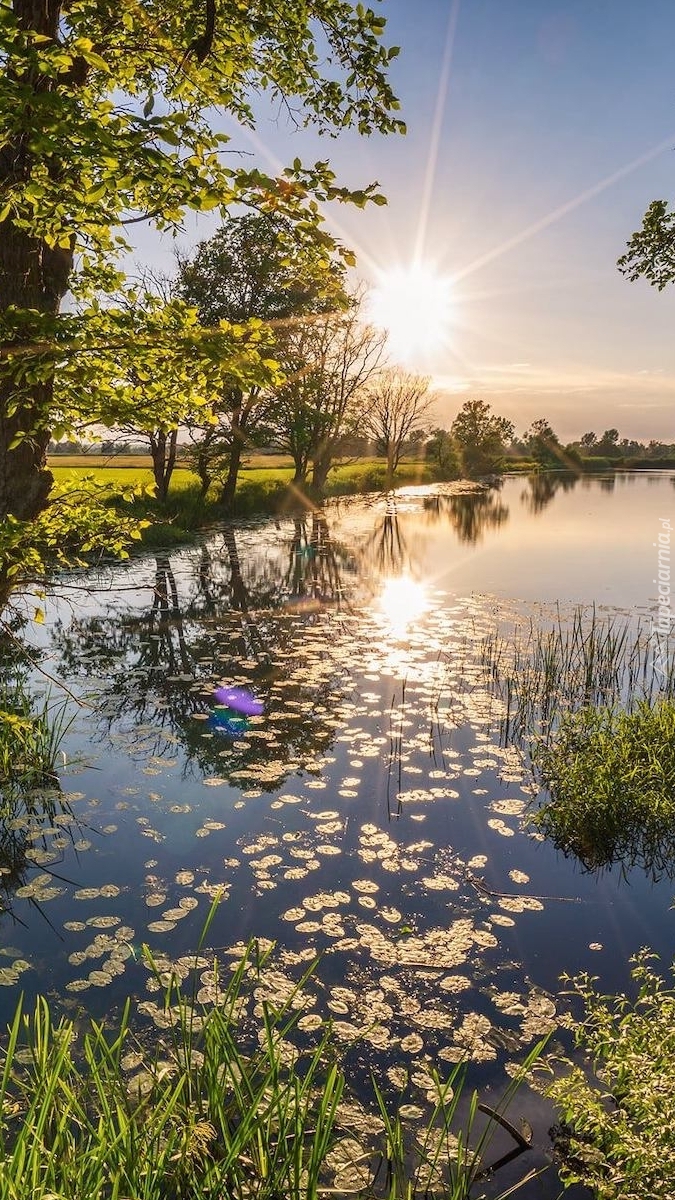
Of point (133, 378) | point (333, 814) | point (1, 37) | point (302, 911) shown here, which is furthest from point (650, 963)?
point (1, 37)

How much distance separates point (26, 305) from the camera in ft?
16.1

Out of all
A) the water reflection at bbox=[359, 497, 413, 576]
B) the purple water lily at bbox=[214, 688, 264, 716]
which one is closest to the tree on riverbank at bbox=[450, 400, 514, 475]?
the water reflection at bbox=[359, 497, 413, 576]

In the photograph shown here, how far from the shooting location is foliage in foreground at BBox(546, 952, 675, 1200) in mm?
3197

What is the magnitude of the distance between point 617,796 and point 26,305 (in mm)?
7983

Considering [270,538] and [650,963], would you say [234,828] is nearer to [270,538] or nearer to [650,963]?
[650,963]

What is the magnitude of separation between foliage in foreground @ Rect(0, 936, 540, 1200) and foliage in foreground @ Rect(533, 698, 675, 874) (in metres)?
3.83

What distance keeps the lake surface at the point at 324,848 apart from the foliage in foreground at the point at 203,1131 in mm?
428

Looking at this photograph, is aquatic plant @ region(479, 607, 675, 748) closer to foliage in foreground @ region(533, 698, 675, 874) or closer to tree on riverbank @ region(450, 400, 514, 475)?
foliage in foreground @ region(533, 698, 675, 874)

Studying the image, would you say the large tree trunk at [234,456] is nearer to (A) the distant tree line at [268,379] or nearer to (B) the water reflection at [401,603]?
(A) the distant tree line at [268,379]

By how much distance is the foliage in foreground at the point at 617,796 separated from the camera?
25.6 feet

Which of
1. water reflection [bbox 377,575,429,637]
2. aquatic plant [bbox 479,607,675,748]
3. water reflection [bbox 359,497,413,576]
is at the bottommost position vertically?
aquatic plant [bbox 479,607,675,748]

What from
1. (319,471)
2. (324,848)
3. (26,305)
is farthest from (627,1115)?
(319,471)

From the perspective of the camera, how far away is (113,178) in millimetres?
3834

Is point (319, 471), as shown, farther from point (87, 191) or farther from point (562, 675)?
point (87, 191)
